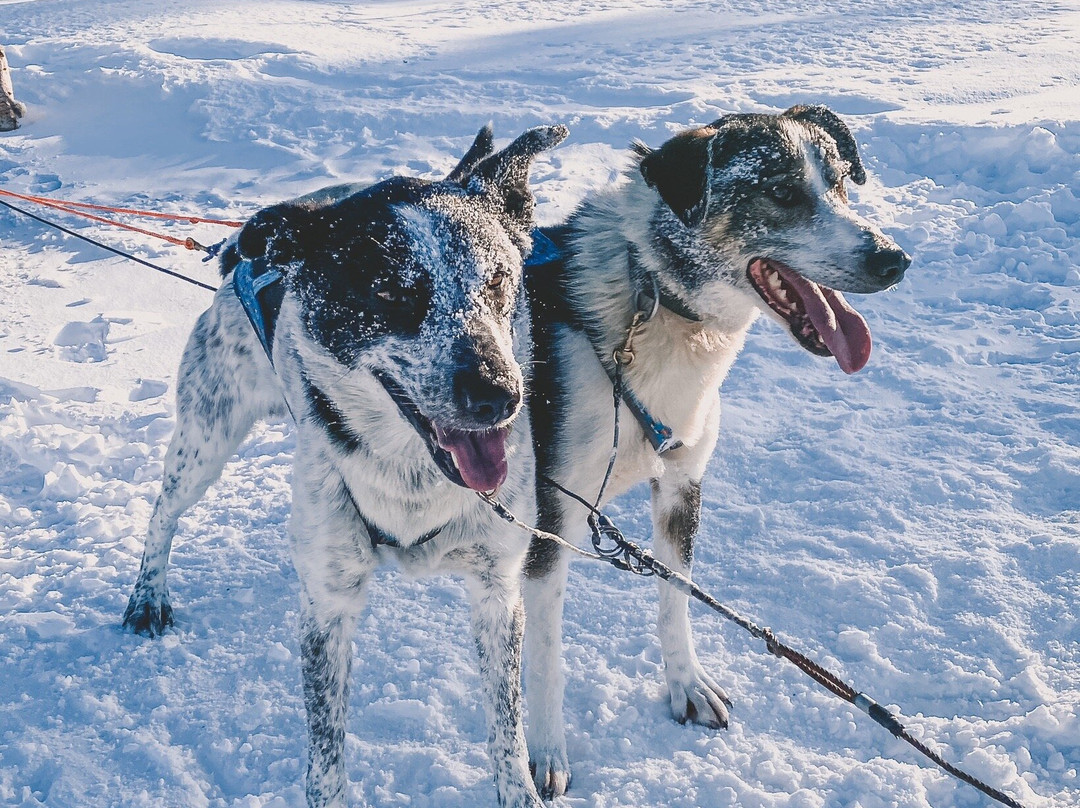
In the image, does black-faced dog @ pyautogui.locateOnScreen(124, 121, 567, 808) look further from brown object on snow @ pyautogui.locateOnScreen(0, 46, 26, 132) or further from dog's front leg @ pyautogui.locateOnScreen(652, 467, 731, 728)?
brown object on snow @ pyautogui.locateOnScreen(0, 46, 26, 132)

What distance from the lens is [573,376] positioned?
8.00 ft

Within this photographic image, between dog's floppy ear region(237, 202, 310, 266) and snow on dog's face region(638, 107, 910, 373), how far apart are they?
36.6 inches

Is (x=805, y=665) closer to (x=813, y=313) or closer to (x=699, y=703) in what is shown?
(x=699, y=703)

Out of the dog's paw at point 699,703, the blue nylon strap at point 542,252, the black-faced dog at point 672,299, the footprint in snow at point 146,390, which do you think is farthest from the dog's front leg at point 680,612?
the footprint in snow at point 146,390

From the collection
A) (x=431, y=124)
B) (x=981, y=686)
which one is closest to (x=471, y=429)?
(x=981, y=686)

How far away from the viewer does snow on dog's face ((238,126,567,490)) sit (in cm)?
183

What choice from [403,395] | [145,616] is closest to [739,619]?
[403,395]

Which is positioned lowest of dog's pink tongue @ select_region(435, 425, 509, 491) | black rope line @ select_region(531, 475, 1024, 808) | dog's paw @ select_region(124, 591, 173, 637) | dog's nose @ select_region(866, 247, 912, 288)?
dog's paw @ select_region(124, 591, 173, 637)

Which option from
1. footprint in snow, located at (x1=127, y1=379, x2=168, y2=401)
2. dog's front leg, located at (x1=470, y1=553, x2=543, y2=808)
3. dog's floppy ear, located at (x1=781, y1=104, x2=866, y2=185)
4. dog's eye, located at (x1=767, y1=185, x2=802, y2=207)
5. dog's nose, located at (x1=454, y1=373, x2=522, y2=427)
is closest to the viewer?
dog's nose, located at (x1=454, y1=373, x2=522, y2=427)

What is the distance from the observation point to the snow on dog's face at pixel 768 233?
234 centimetres

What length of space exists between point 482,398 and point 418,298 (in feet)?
0.87

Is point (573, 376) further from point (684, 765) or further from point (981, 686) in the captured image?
point (981, 686)

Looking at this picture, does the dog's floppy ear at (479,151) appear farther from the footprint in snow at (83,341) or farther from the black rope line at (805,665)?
the footprint in snow at (83,341)

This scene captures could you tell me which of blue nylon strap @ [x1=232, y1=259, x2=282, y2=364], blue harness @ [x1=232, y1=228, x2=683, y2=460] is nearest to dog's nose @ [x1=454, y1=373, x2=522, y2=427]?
blue harness @ [x1=232, y1=228, x2=683, y2=460]
